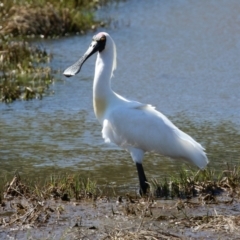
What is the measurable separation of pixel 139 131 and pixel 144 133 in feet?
0.16

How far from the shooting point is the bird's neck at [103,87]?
8.20m

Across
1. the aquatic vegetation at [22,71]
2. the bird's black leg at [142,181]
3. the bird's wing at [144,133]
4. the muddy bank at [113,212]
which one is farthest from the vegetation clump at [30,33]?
the muddy bank at [113,212]

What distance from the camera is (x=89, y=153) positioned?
375 inches

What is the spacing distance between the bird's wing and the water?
1.71 feet

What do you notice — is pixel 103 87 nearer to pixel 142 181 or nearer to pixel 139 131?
pixel 139 131

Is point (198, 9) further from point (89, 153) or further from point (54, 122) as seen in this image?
point (89, 153)

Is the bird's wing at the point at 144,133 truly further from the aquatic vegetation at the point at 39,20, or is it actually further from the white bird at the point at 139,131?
the aquatic vegetation at the point at 39,20

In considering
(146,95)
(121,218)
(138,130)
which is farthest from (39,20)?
(121,218)

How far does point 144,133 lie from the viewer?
803cm

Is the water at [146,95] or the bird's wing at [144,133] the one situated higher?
the bird's wing at [144,133]

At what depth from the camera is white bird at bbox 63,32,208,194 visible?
26.0ft

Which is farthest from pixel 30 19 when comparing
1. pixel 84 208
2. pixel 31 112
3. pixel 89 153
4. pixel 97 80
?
pixel 84 208

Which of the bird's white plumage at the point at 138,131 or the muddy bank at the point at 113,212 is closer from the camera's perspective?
the muddy bank at the point at 113,212

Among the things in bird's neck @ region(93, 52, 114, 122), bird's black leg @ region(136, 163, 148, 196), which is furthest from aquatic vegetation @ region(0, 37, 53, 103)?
bird's black leg @ region(136, 163, 148, 196)
